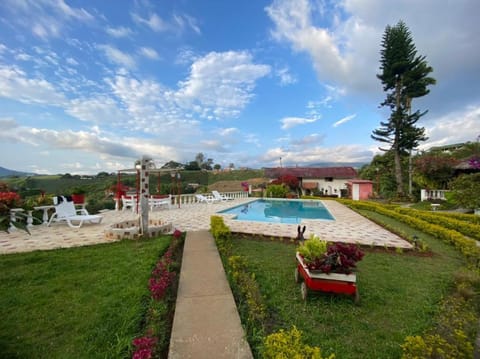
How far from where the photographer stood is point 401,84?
16.9 m

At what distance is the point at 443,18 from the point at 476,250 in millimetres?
6972

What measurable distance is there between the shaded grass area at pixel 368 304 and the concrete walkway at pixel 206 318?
0.55m

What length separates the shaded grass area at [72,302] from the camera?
203 cm

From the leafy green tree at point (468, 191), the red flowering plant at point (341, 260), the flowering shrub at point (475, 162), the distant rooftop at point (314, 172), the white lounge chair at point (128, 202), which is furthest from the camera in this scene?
the distant rooftop at point (314, 172)

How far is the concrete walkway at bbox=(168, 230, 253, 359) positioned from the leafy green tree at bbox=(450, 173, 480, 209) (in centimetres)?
1093

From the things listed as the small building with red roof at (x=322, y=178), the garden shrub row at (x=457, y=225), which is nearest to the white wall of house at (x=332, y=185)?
the small building with red roof at (x=322, y=178)

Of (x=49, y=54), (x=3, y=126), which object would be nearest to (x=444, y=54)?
(x=49, y=54)

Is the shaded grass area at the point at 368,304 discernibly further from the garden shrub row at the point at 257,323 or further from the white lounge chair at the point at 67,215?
the white lounge chair at the point at 67,215

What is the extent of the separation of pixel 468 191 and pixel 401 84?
38.4ft

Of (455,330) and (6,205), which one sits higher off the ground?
(6,205)

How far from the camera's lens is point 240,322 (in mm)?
2219

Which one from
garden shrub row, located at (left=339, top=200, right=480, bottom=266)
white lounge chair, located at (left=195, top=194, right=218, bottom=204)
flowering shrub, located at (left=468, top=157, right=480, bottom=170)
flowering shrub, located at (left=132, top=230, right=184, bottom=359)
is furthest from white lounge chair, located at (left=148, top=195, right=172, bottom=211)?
flowering shrub, located at (left=468, top=157, right=480, bottom=170)

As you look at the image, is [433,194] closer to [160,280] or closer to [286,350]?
[286,350]

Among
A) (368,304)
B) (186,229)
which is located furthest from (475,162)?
(186,229)
